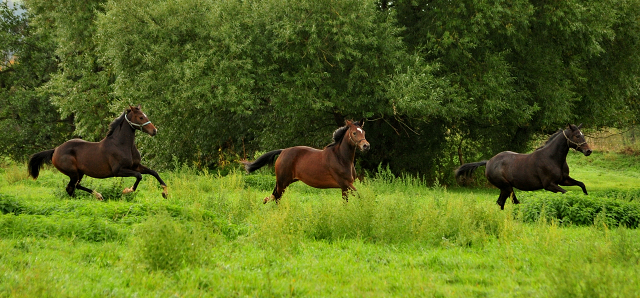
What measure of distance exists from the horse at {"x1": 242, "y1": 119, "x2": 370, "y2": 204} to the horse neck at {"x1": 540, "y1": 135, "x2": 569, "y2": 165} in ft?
15.1

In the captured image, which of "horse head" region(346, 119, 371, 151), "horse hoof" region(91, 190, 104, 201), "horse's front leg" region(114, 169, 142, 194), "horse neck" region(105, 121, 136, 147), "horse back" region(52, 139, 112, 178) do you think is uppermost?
"horse head" region(346, 119, 371, 151)

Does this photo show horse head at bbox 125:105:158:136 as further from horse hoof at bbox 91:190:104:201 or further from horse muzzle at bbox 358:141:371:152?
horse muzzle at bbox 358:141:371:152

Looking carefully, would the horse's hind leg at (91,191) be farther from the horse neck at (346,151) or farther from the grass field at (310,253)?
the horse neck at (346,151)

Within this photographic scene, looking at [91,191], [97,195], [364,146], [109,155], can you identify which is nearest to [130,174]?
[109,155]

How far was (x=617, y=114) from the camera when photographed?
26844mm

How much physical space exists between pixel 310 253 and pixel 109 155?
23.8 ft

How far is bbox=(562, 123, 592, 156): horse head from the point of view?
1308cm

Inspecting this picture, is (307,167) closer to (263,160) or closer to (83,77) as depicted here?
(263,160)

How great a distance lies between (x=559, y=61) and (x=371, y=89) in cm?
781

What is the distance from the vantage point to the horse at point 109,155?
1355 centimetres

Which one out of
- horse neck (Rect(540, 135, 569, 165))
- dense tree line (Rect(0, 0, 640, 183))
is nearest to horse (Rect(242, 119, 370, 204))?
horse neck (Rect(540, 135, 569, 165))

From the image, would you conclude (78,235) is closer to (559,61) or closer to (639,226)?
(639,226)

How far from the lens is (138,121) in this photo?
13.8m

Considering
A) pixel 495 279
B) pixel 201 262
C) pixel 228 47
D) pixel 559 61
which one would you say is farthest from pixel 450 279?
pixel 559 61
